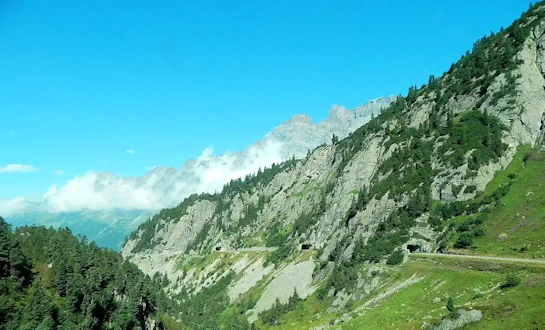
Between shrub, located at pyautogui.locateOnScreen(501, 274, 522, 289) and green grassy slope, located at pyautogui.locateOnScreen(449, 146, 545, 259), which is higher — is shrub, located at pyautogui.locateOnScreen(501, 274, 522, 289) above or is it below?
below

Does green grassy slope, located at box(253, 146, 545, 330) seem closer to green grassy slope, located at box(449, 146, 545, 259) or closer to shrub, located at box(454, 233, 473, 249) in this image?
green grassy slope, located at box(449, 146, 545, 259)

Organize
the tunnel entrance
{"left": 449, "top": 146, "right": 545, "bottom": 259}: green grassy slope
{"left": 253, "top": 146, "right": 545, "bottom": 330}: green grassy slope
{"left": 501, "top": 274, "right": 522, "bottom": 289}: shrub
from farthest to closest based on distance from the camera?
the tunnel entrance → {"left": 449, "top": 146, "right": 545, "bottom": 259}: green grassy slope → {"left": 501, "top": 274, "right": 522, "bottom": 289}: shrub → {"left": 253, "top": 146, "right": 545, "bottom": 330}: green grassy slope

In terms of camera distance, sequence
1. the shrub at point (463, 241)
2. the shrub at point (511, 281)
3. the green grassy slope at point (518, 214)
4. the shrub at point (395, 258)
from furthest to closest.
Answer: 1. the shrub at point (395, 258)
2. the shrub at point (463, 241)
3. the green grassy slope at point (518, 214)
4. the shrub at point (511, 281)

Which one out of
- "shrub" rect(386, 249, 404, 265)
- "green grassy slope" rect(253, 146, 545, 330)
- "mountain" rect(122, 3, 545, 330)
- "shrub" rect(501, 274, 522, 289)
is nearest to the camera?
"green grassy slope" rect(253, 146, 545, 330)

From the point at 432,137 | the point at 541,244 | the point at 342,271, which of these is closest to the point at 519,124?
the point at 432,137

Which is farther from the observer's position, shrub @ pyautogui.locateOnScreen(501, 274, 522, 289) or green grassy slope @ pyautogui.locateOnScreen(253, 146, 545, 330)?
shrub @ pyautogui.locateOnScreen(501, 274, 522, 289)

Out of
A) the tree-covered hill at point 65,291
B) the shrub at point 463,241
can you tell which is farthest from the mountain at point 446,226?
the tree-covered hill at point 65,291

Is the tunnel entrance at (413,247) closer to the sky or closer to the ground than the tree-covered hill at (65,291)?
closer to the ground

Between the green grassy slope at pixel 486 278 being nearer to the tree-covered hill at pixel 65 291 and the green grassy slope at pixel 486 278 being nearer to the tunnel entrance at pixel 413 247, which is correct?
the tunnel entrance at pixel 413 247

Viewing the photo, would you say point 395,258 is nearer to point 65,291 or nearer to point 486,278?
point 486,278

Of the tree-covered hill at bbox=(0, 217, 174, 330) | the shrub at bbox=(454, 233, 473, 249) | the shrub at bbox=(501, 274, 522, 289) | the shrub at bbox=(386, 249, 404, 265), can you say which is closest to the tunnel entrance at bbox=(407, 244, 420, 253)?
the shrub at bbox=(386, 249, 404, 265)

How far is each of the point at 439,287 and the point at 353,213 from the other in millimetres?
80088

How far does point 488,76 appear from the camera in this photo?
159125 mm

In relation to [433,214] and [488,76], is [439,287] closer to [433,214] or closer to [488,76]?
[433,214]
